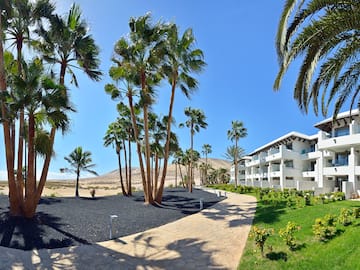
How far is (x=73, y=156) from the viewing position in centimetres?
3312

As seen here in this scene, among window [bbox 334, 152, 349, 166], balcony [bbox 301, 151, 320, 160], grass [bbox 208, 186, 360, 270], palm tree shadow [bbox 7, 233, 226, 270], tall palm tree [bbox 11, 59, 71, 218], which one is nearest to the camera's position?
grass [bbox 208, 186, 360, 270]

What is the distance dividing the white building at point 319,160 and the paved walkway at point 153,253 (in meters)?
15.1

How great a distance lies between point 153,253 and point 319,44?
8.41 m

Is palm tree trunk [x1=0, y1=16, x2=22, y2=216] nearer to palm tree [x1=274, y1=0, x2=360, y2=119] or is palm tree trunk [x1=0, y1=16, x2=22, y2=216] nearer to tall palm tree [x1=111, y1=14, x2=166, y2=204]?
tall palm tree [x1=111, y1=14, x2=166, y2=204]

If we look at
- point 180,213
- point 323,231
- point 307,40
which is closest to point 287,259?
point 323,231

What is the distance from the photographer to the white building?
28.2 m

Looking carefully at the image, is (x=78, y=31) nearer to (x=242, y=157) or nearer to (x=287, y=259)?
(x=287, y=259)

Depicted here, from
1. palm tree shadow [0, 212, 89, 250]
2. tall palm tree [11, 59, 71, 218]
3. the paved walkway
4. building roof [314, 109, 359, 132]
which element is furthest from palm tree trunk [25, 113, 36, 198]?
building roof [314, 109, 359, 132]

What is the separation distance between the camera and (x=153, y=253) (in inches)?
397

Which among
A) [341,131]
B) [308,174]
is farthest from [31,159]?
[308,174]

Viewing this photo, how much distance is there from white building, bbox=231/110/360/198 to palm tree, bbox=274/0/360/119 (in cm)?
1353

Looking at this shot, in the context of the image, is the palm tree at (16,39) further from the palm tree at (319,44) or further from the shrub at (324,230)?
the shrub at (324,230)

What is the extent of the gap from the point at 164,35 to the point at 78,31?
7.48 meters

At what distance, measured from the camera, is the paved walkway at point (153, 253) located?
29.0ft
